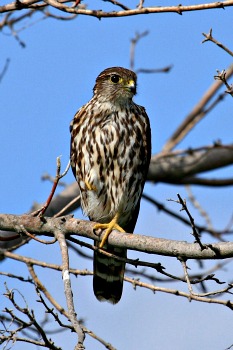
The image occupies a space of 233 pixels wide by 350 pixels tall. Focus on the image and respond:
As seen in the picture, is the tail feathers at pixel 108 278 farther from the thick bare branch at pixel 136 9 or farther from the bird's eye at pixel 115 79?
the thick bare branch at pixel 136 9

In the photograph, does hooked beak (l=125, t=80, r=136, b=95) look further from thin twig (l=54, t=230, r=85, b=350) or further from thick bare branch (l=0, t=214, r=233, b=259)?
thin twig (l=54, t=230, r=85, b=350)

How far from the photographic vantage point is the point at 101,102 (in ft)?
18.6

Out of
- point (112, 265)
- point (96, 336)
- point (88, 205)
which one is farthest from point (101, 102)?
point (96, 336)

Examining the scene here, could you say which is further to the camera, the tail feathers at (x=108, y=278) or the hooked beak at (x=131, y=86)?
the hooked beak at (x=131, y=86)

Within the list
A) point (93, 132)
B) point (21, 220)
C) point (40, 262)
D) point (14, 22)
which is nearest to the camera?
point (21, 220)

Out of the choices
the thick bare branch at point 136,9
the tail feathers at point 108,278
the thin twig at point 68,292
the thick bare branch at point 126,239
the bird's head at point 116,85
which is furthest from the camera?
the bird's head at point 116,85

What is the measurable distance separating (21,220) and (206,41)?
143 centimetres

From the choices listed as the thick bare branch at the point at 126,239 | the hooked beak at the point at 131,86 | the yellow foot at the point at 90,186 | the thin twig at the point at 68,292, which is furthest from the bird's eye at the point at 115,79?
the thin twig at the point at 68,292

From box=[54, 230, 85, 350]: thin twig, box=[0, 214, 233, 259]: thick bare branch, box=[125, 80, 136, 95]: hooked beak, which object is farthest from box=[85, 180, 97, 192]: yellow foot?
box=[54, 230, 85, 350]: thin twig

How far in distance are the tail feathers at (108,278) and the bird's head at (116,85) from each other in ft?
3.67

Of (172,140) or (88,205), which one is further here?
(172,140)

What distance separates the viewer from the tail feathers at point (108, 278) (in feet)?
18.0

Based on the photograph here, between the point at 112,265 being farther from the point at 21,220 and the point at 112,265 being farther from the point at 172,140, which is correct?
the point at 172,140

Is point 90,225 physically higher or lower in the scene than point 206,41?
lower
